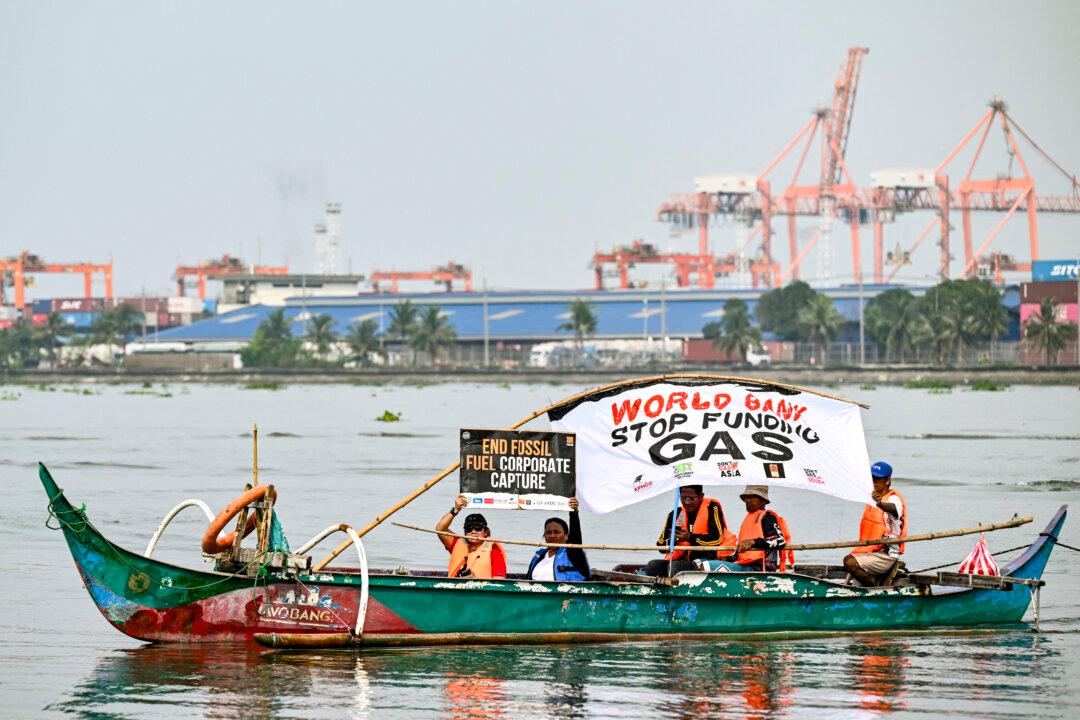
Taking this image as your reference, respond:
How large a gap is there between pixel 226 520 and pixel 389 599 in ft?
5.89

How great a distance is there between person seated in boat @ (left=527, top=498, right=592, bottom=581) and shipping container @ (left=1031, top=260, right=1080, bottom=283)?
10200 centimetres

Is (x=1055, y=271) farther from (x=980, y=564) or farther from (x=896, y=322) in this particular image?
(x=980, y=564)

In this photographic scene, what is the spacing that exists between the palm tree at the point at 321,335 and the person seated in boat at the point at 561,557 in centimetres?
11683

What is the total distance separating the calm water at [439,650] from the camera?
47.1 ft

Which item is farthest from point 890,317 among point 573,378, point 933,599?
point 933,599

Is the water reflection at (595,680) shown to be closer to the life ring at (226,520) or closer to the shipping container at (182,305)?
the life ring at (226,520)

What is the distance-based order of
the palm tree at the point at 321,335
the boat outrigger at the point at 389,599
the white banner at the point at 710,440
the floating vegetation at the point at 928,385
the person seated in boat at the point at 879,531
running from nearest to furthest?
the boat outrigger at the point at 389,599, the white banner at the point at 710,440, the person seated in boat at the point at 879,531, the floating vegetation at the point at 928,385, the palm tree at the point at 321,335

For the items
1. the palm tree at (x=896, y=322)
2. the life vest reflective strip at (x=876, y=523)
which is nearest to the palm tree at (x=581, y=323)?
the palm tree at (x=896, y=322)

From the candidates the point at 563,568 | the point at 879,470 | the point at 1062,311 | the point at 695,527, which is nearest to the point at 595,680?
the point at 563,568

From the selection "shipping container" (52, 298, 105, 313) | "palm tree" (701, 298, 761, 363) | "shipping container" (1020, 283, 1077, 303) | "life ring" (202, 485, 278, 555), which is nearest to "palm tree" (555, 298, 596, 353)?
"palm tree" (701, 298, 761, 363)

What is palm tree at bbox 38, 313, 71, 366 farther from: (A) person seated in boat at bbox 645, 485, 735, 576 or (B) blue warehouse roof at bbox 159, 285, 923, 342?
(A) person seated in boat at bbox 645, 485, 735, 576

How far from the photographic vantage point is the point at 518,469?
16.1 meters

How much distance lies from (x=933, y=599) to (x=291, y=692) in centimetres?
708

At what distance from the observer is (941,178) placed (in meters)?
163
